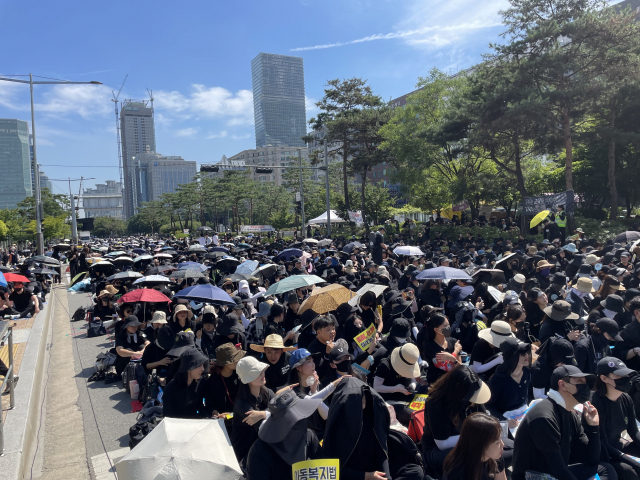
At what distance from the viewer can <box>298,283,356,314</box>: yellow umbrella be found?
24.5 feet

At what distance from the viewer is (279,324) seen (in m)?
7.16

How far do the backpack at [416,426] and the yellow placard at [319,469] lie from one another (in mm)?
1386

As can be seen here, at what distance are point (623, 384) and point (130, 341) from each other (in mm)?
6487

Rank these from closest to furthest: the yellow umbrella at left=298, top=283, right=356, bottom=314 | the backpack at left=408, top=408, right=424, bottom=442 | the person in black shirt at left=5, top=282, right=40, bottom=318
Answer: the backpack at left=408, top=408, right=424, bottom=442 < the yellow umbrella at left=298, top=283, right=356, bottom=314 < the person in black shirt at left=5, top=282, right=40, bottom=318

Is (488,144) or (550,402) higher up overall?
(488,144)

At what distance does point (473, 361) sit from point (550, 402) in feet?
5.99

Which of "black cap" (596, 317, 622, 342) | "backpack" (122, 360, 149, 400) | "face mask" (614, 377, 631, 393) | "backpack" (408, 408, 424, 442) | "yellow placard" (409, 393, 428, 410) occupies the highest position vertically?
"black cap" (596, 317, 622, 342)

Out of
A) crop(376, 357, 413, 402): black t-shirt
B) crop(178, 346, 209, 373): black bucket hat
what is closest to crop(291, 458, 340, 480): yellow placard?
crop(178, 346, 209, 373): black bucket hat

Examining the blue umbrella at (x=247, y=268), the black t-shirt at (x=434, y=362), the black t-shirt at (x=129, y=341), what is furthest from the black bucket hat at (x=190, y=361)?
the blue umbrella at (x=247, y=268)

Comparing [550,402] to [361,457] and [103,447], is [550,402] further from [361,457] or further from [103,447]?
[103,447]

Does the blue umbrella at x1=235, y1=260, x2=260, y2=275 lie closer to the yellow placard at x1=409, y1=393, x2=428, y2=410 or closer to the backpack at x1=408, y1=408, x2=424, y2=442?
the yellow placard at x1=409, y1=393, x2=428, y2=410

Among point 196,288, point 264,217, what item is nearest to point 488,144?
point 196,288

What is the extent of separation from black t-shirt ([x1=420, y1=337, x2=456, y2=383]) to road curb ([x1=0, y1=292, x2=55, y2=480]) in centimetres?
419

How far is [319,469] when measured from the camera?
288 centimetres
